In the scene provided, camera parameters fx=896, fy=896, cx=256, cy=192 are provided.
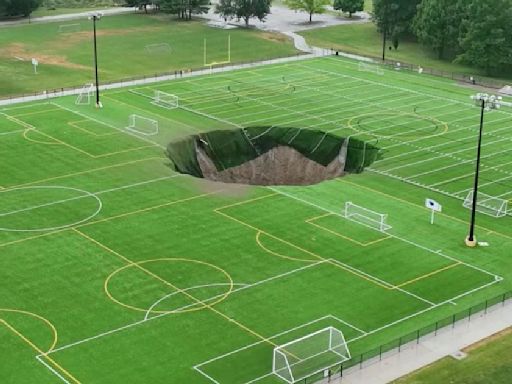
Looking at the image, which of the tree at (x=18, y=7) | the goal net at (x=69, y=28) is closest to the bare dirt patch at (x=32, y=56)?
the goal net at (x=69, y=28)

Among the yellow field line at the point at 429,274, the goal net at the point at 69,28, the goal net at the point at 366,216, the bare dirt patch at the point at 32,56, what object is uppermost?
the goal net at the point at 69,28

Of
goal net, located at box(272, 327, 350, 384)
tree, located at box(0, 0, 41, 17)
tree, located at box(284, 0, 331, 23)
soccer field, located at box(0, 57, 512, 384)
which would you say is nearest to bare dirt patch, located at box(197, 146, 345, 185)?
soccer field, located at box(0, 57, 512, 384)

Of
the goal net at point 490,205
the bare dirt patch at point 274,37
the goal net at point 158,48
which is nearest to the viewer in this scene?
the goal net at point 490,205

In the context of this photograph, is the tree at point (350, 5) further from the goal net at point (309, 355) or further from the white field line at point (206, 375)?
the white field line at point (206, 375)

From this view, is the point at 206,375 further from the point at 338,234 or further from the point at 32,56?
the point at 32,56

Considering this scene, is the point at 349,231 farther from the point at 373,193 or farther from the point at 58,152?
the point at 58,152

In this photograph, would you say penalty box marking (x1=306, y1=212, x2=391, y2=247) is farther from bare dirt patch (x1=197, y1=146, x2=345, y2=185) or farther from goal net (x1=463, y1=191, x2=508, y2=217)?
bare dirt patch (x1=197, y1=146, x2=345, y2=185)
